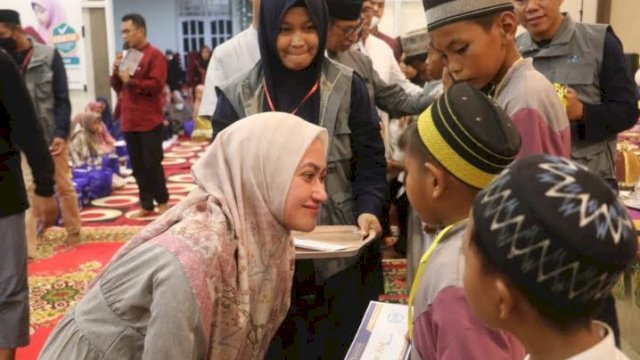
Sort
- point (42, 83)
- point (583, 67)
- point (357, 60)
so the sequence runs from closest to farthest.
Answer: point (583, 67)
point (357, 60)
point (42, 83)

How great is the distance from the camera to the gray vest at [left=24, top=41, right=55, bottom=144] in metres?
4.18

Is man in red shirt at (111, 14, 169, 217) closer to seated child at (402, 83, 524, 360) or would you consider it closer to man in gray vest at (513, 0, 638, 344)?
man in gray vest at (513, 0, 638, 344)

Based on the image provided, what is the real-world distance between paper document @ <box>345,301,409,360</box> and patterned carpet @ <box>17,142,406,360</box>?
5.88 feet

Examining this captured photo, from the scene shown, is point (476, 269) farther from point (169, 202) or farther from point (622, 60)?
point (169, 202)

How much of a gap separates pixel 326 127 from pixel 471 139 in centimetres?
93

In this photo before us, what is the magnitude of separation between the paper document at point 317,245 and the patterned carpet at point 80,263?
1.47 m

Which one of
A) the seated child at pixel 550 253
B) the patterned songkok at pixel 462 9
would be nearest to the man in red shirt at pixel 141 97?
the patterned songkok at pixel 462 9

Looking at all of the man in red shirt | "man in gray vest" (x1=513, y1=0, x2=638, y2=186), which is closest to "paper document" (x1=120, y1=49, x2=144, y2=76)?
the man in red shirt

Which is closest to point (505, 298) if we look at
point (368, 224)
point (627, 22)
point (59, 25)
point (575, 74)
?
point (368, 224)

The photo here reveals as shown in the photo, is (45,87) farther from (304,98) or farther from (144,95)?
(304,98)

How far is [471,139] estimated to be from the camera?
1191 mm

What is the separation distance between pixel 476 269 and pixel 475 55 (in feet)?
2.73

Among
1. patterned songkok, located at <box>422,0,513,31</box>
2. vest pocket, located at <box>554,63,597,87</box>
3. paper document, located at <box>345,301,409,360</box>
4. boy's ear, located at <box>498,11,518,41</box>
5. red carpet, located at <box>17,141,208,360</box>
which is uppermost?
patterned songkok, located at <box>422,0,513,31</box>

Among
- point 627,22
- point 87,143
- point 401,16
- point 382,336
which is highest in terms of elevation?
point 401,16
